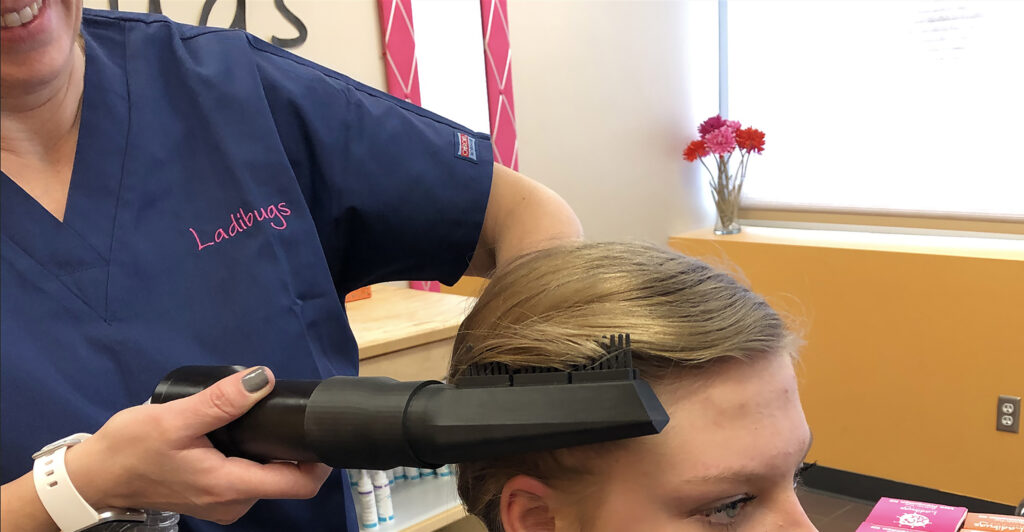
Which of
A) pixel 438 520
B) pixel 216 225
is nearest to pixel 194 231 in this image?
pixel 216 225

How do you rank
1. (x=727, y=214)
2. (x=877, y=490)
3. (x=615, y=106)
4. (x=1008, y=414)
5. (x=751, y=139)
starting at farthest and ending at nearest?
(x=727, y=214) < (x=751, y=139) < (x=615, y=106) < (x=877, y=490) < (x=1008, y=414)

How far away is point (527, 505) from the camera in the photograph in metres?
0.91

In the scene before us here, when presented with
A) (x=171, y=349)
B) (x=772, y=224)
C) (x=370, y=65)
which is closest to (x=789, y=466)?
(x=171, y=349)

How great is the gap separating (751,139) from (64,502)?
11.2 feet

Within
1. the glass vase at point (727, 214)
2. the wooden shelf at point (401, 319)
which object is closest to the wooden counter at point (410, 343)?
the wooden shelf at point (401, 319)

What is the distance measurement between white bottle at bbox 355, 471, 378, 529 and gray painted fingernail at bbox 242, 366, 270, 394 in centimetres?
142

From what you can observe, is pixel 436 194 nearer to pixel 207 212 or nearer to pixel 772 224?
pixel 207 212

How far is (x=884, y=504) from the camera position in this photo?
124cm

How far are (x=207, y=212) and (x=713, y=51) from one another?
11.5 feet

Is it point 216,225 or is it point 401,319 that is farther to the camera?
point 401,319

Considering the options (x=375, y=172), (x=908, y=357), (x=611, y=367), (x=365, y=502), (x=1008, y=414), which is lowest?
(x=1008, y=414)

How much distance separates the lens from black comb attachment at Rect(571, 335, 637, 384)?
1.87 feet

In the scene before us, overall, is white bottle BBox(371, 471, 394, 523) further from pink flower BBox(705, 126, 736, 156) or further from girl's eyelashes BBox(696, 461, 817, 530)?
pink flower BBox(705, 126, 736, 156)

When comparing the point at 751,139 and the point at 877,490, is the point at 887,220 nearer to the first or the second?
the point at 751,139
